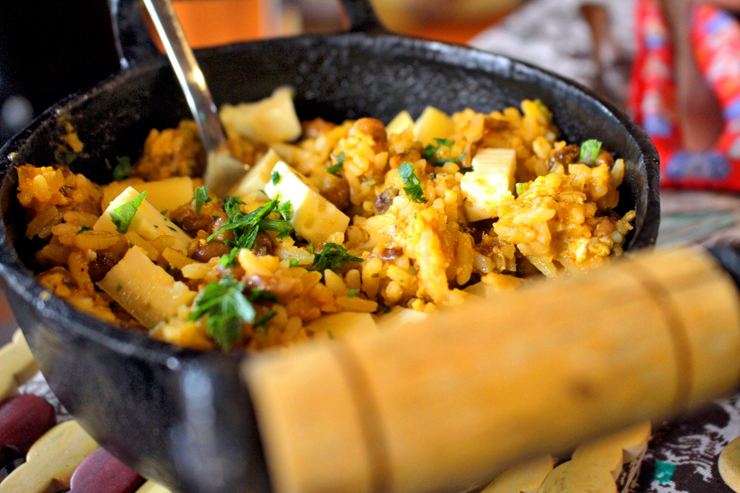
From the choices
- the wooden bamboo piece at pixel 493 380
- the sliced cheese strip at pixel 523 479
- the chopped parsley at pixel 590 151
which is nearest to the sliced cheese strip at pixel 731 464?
the sliced cheese strip at pixel 523 479

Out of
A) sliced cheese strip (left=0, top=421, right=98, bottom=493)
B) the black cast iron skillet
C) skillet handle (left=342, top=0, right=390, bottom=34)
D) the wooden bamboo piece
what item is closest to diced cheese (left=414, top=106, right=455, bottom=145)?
the black cast iron skillet

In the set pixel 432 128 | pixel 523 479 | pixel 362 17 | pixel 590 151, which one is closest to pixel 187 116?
pixel 362 17

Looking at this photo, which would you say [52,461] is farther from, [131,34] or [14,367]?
[131,34]

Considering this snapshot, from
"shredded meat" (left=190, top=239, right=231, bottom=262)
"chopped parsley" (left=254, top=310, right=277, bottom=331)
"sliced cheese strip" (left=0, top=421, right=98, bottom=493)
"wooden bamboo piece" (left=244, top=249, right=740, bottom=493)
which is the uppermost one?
"wooden bamboo piece" (left=244, top=249, right=740, bottom=493)

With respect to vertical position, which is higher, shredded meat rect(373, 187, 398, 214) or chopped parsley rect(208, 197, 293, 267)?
chopped parsley rect(208, 197, 293, 267)

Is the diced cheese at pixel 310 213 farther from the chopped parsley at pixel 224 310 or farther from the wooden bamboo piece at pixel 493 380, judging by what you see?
the wooden bamboo piece at pixel 493 380

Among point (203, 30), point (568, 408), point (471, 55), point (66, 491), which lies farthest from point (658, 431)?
point (203, 30)

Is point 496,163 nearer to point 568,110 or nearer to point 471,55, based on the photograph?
point 568,110

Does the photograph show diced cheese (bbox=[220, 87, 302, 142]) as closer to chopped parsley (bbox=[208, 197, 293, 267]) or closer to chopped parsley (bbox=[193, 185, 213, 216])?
chopped parsley (bbox=[193, 185, 213, 216])
